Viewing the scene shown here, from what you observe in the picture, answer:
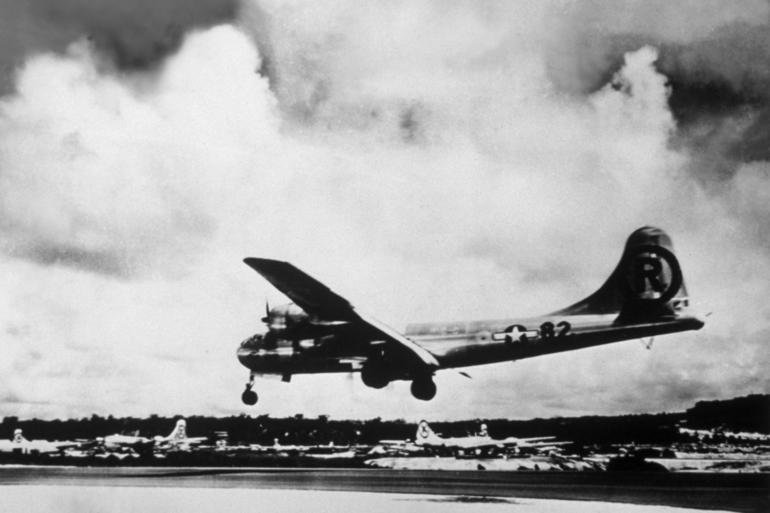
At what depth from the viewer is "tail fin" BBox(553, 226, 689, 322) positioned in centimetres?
897

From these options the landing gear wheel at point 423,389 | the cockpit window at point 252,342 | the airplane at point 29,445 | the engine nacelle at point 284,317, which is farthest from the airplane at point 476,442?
the airplane at point 29,445

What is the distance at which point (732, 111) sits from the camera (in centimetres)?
933

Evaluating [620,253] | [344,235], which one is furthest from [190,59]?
[620,253]

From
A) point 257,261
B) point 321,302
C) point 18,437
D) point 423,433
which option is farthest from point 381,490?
point 18,437

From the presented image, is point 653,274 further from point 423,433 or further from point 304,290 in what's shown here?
point 304,290

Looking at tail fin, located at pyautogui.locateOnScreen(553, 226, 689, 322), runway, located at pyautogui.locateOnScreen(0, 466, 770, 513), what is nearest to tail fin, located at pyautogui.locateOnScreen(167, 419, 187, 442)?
runway, located at pyautogui.locateOnScreen(0, 466, 770, 513)

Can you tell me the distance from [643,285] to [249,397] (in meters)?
5.11

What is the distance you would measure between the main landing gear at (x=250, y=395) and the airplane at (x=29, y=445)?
102 inches

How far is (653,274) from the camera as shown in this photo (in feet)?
29.8

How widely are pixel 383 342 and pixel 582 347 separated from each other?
2.44m

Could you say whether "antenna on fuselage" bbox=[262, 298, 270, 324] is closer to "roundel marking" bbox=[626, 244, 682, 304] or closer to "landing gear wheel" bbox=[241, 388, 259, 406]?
"landing gear wheel" bbox=[241, 388, 259, 406]

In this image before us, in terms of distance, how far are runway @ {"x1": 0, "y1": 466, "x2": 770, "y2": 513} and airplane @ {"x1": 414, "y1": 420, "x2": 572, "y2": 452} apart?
16.0 inches

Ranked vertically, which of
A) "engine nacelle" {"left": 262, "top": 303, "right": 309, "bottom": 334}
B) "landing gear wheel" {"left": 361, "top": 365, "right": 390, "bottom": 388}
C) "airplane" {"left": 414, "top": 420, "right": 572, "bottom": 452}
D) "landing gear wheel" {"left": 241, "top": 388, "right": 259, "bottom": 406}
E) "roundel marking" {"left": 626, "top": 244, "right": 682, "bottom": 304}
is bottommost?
"airplane" {"left": 414, "top": 420, "right": 572, "bottom": 452}

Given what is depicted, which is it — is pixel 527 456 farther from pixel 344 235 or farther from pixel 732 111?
pixel 732 111
